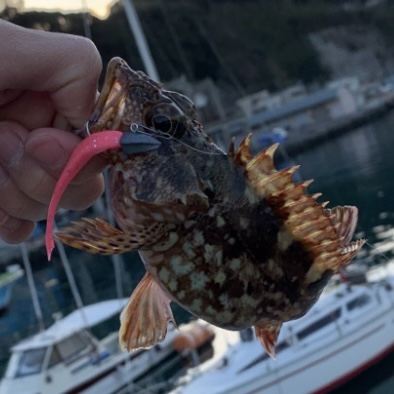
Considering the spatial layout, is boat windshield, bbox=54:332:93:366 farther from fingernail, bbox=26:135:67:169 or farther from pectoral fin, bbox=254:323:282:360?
fingernail, bbox=26:135:67:169

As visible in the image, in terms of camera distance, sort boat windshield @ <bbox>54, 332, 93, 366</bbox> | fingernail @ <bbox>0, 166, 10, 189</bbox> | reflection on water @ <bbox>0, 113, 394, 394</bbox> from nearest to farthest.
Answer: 1. fingernail @ <bbox>0, 166, 10, 189</bbox>
2. boat windshield @ <bbox>54, 332, 93, 366</bbox>
3. reflection on water @ <bbox>0, 113, 394, 394</bbox>

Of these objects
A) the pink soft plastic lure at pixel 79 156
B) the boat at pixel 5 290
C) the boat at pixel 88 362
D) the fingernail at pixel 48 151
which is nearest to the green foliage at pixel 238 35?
the boat at pixel 5 290

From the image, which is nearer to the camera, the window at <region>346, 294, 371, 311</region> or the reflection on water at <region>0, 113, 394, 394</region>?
the window at <region>346, 294, 371, 311</region>

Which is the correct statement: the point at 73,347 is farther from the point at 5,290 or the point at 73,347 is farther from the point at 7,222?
the point at 5,290

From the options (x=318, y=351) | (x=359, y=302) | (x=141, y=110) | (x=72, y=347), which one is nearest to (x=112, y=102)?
(x=141, y=110)

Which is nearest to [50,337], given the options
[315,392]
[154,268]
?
[315,392]

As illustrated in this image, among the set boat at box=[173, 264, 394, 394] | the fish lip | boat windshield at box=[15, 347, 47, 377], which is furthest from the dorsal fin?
boat windshield at box=[15, 347, 47, 377]

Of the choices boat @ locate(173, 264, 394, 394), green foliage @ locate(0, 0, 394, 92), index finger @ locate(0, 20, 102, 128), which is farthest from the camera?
green foliage @ locate(0, 0, 394, 92)

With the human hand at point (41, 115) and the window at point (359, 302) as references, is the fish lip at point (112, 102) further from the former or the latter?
the window at point (359, 302)

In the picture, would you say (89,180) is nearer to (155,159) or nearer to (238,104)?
(155,159)
